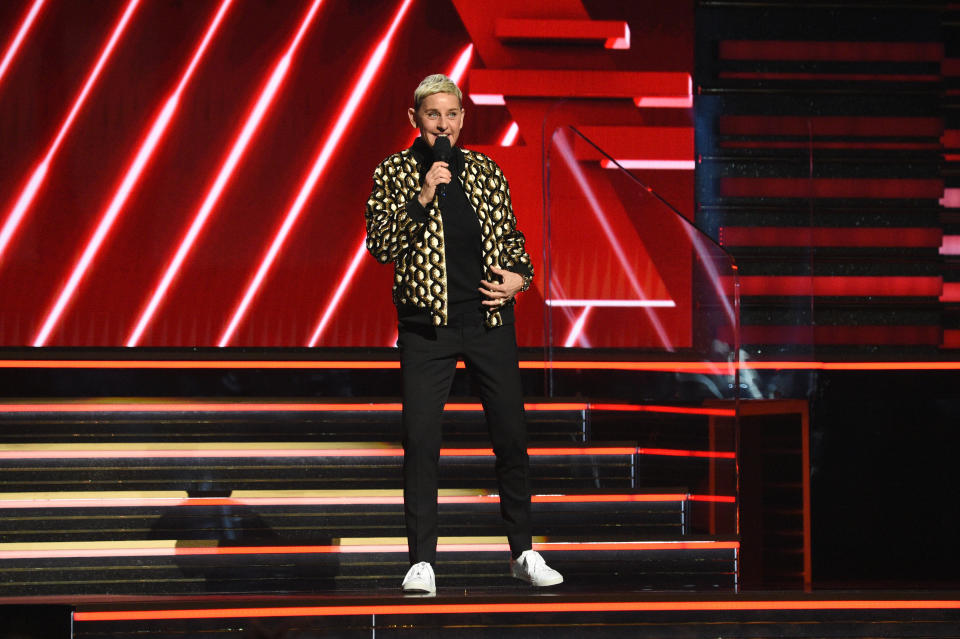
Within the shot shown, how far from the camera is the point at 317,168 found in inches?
245

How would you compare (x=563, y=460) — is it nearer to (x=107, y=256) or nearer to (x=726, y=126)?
(x=726, y=126)

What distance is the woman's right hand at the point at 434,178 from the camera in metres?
2.66

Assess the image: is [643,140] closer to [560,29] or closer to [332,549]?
[560,29]

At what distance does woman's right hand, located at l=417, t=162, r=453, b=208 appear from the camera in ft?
8.73

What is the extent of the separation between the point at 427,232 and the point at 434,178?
0.19 m

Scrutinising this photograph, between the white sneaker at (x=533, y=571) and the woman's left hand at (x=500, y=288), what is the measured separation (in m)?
0.73

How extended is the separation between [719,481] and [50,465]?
97.9 inches

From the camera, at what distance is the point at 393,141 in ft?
20.6

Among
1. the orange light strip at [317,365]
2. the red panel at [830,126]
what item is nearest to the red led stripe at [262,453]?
the orange light strip at [317,365]

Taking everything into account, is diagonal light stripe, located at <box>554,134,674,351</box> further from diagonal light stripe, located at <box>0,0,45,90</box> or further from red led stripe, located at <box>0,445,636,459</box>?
diagonal light stripe, located at <box>0,0,45,90</box>

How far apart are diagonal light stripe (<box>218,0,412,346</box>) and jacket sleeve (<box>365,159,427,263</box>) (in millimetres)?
3392

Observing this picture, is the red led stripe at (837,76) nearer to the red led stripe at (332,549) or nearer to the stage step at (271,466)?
the stage step at (271,466)

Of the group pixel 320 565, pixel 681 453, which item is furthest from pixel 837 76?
pixel 320 565

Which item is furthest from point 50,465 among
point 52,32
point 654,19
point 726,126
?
point 654,19
